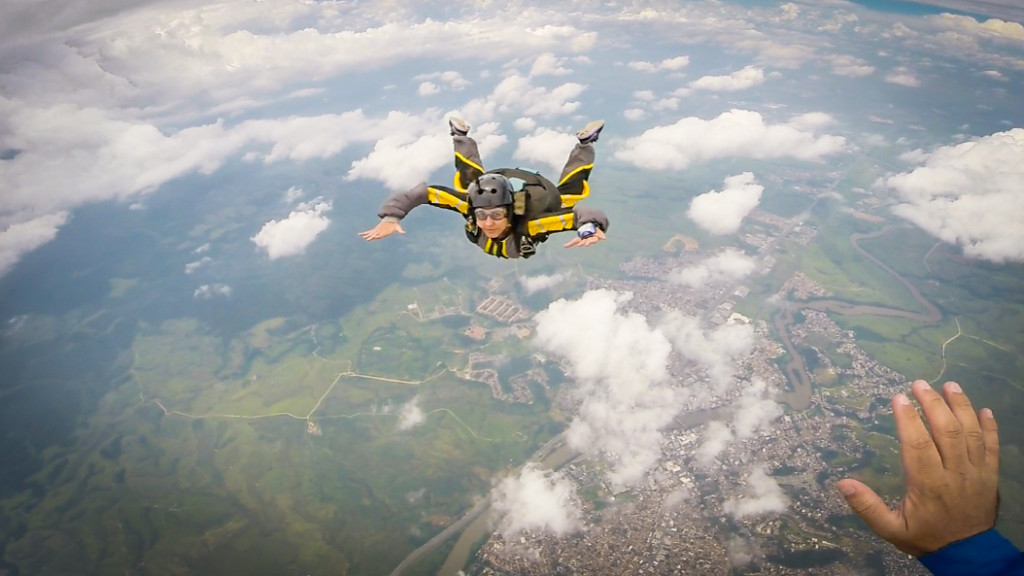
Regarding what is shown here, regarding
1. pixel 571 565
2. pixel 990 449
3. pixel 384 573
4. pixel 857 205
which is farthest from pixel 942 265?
pixel 990 449

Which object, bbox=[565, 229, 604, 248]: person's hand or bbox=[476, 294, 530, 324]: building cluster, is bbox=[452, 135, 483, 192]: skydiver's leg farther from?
bbox=[476, 294, 530, 324]: building cluster

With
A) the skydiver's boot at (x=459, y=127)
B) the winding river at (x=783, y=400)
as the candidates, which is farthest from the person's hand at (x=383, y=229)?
the winding river at (x=783, y=400)

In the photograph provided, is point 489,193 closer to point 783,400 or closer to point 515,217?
point 515,217

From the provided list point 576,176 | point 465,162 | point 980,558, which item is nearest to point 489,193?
point 465,162

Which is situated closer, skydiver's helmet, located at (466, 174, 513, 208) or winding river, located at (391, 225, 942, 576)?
skydiver's helmet, located at (466, 174, 513, 208)

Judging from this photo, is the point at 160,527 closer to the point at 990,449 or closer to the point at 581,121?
the point at 990,449

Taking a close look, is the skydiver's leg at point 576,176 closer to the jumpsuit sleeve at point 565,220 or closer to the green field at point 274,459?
the jumpsuit sleeve at point 565,220

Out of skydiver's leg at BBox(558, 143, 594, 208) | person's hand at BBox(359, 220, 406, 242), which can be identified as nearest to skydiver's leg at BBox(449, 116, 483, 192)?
skydiver's leg at BBox(558, 143, 594, 208)
